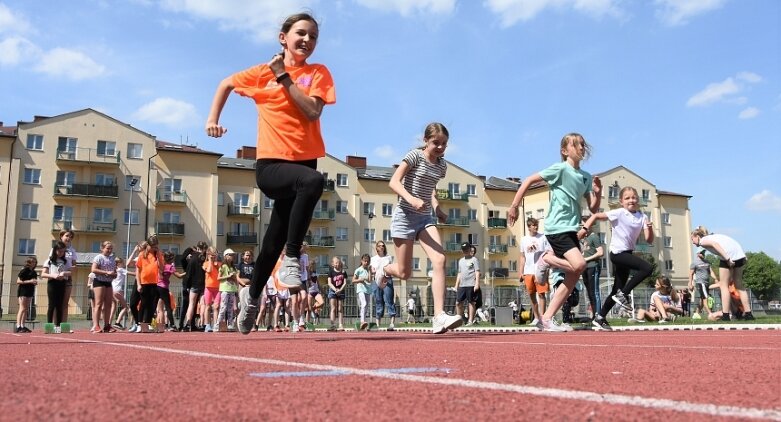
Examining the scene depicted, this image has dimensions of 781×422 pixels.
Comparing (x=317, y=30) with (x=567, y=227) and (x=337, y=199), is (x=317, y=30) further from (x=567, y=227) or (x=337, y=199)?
(x=337, y=199)

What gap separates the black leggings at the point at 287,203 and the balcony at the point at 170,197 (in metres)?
57.2

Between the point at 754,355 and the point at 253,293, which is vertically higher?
the point at 253,293

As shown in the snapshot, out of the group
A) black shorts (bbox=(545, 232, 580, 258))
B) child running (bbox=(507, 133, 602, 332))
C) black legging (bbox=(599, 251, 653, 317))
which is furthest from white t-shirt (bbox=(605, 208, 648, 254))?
black shorts (bbox=(545, 232, 580, 258))

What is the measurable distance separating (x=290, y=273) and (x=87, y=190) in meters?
57.6

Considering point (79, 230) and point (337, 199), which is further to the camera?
point (337, 199)

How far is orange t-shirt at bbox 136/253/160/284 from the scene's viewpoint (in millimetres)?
12711

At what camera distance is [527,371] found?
2.87 meters

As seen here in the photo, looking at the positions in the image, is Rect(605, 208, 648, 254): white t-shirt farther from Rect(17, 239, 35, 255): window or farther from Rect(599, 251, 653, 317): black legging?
Rect(17, 239, 35, 255): window

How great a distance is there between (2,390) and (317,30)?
13.8 ft

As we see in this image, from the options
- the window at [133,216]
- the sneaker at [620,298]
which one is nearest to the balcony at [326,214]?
the window at [133,216]

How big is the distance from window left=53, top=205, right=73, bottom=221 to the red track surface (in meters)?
59.3

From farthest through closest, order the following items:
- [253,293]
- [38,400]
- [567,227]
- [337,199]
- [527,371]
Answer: [337,199] → [567,227] → [253,293] → [527,371] → [38,400]

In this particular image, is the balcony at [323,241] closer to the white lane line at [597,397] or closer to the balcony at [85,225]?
the balcony at [85,225]

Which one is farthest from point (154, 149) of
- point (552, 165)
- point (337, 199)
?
point (552, 165)
